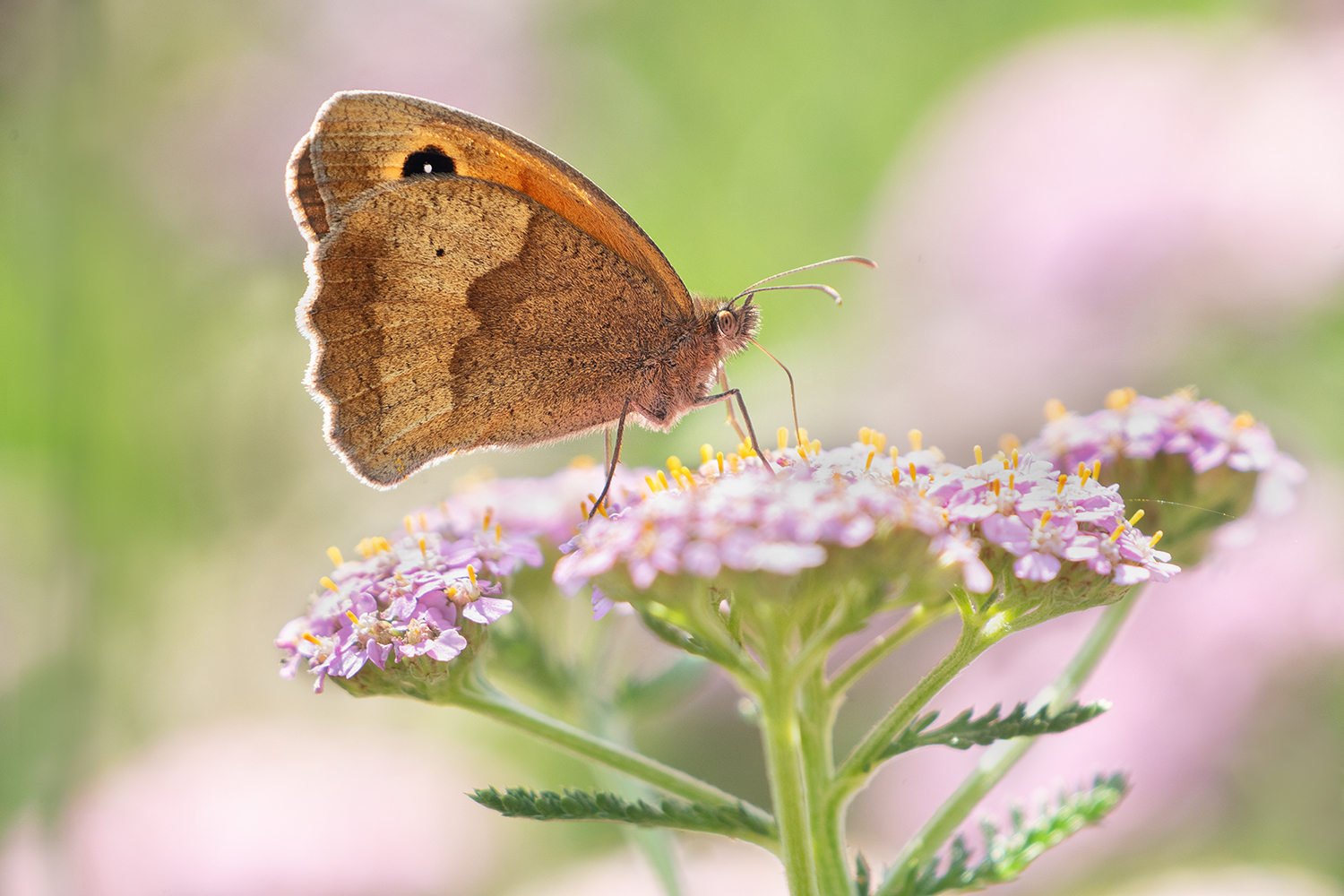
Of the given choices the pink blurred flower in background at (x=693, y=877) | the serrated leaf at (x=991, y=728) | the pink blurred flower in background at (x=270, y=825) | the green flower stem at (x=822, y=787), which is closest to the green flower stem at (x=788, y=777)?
the green flower stem at (x=822, y=787)

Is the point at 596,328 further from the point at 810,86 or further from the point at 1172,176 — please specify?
the point at 810,86

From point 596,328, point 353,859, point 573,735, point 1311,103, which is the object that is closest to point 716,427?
point 596,328

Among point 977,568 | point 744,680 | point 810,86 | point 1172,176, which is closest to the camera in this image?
point 977,568

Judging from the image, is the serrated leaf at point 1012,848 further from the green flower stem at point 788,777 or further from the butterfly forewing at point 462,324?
the butterfly forewing at point 462,324

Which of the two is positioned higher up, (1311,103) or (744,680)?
(1311,103)

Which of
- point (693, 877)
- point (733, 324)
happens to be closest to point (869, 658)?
point (733, 324)

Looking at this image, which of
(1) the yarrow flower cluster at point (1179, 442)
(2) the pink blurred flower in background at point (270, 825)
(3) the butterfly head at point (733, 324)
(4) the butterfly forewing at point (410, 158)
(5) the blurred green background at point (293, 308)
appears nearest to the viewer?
(1) the yarrow flower cluster at point (1179, 442)
